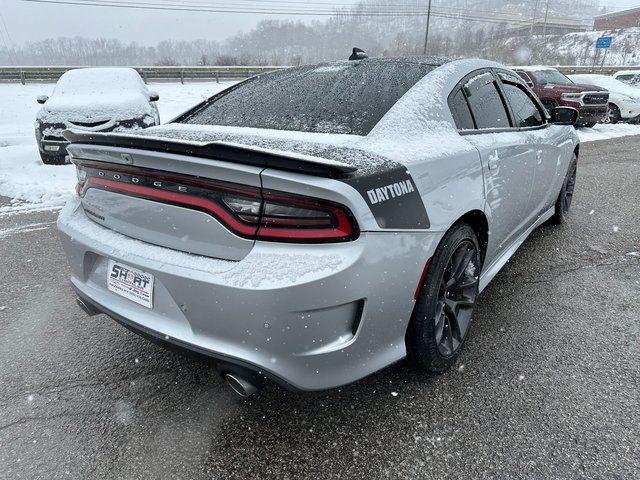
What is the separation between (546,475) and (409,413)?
559mm

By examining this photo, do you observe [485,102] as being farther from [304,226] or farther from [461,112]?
[304,226]

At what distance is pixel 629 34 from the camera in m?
60.9

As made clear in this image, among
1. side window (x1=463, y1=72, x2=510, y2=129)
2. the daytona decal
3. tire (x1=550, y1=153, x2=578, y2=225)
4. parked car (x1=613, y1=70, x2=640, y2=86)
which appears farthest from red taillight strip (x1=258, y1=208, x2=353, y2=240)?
parked car (x1=613, y1=70, x2=640, y2=86)

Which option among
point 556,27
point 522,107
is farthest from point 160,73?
point 556,27

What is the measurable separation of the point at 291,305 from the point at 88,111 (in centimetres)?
686

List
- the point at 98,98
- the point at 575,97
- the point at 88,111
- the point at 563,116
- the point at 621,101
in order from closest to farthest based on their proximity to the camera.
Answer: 1. the point at 563,116
2. the point at 88,111
3. the point at 98,98
4. the point at 575,97
5. the point at 621,101

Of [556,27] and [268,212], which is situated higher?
[556,27]

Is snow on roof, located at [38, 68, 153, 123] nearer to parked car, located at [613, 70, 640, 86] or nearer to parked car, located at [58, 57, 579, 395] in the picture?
parked car, located at [58, 57, 579, 395]

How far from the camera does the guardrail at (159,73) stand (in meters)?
20.1

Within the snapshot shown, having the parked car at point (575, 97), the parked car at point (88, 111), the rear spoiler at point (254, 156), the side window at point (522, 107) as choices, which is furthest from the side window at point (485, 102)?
the parked car at point (575, 97)

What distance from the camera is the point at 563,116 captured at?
3.72 m

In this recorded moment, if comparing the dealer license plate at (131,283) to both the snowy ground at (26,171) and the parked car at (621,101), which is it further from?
the parked car at (621,101)

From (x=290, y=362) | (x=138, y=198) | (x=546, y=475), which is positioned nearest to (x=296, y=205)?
(x=290, y=362)

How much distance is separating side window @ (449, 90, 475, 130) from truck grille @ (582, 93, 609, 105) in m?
10.8
